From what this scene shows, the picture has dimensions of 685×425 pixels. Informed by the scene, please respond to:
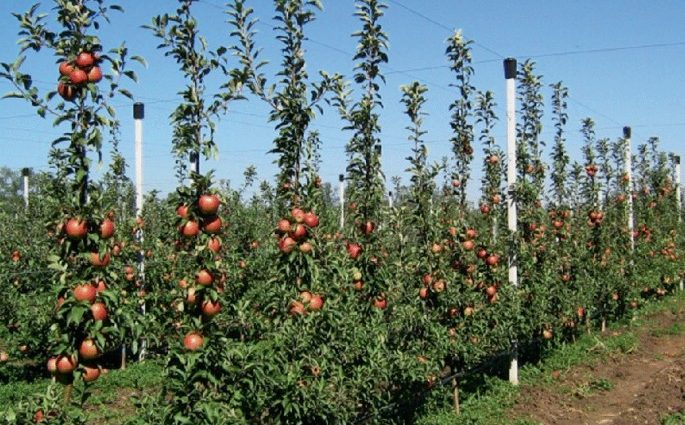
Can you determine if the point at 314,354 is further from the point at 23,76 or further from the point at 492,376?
the point at 492,376

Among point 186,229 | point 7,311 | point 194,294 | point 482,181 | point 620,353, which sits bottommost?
point 620,353

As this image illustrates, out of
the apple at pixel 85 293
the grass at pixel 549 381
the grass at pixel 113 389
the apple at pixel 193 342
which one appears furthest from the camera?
the grass at pixel 113 389

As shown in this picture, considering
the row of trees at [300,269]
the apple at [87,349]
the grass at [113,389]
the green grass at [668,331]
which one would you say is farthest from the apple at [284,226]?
the green grass at [668,331]

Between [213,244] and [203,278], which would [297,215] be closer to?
[213,244]

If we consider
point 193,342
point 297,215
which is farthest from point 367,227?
point 193,342

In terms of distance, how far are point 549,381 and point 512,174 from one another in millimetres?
2560

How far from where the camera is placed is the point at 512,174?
750 cm

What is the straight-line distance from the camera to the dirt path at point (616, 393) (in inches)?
254

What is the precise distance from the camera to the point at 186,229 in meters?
3.48

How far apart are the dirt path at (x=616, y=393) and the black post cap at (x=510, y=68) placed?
3718 millimetres

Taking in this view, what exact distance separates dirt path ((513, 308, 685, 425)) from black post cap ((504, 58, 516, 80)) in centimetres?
372

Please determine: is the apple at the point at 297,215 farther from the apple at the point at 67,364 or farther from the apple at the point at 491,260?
the apple at the point at 491,260

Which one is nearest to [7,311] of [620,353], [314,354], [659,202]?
[314,354]

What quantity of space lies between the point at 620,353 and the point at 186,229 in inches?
306
